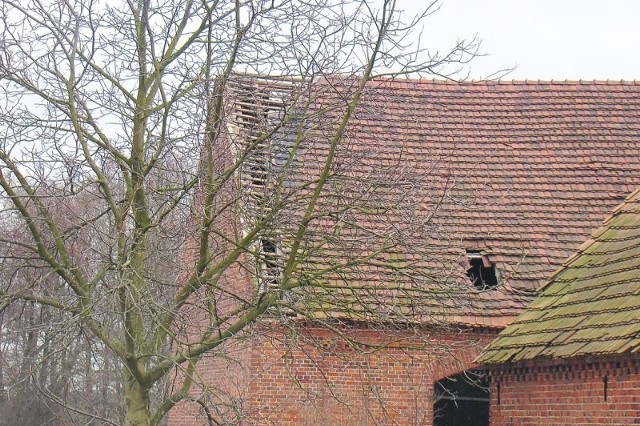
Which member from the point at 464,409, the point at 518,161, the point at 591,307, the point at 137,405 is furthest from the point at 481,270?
the point at 137,405

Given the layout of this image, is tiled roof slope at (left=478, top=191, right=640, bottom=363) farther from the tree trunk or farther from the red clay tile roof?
the tree trunk

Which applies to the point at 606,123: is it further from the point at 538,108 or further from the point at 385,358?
the point at 385,358

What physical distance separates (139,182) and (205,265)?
39.3 inches

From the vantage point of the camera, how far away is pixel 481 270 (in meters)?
15.9

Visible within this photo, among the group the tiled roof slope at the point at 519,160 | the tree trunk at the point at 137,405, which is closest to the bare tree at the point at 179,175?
the tree trunk at the point at 137,405

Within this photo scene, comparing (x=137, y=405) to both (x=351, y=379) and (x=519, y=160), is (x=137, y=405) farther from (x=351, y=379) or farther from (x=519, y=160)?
(x=519, y=160)

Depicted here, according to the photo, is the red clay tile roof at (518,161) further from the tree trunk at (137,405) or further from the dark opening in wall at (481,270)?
the tree trunk at (137,405)

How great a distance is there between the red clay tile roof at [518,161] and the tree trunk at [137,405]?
4.81 metres

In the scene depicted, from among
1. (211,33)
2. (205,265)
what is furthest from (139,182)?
(211,33)

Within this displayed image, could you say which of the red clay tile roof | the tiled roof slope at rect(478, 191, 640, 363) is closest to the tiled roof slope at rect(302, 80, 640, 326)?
the red clay tile roof

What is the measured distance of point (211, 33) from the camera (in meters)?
10.5

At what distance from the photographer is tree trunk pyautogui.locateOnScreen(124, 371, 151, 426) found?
415 inches

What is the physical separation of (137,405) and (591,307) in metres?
4.96

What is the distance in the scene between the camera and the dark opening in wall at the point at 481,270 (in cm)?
1570
